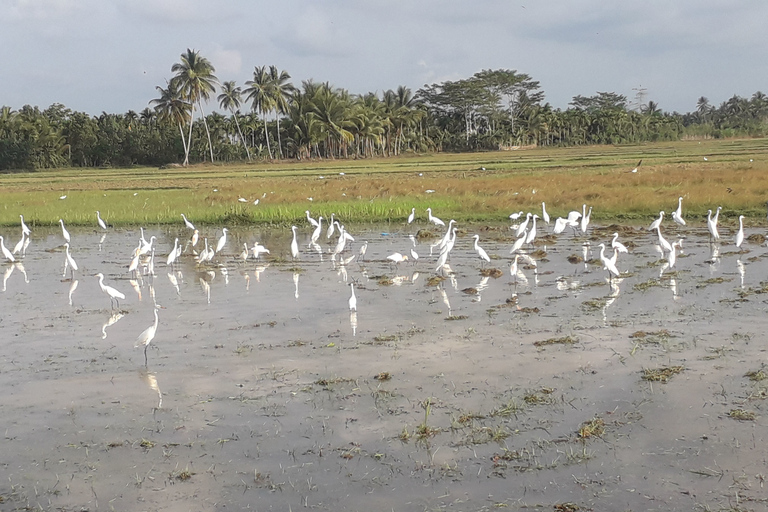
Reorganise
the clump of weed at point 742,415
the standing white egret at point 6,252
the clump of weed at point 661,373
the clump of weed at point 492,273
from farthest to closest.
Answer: the standing white egret at point 6,252
the clump of weed at point 492,273
the clump of weed at point 661,373
the clump of weed at point 742,415

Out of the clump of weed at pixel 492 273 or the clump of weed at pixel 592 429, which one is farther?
the clump of weed at pixel 492 273

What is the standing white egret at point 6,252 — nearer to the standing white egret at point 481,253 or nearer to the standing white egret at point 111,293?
the standing white egret at point 111,293

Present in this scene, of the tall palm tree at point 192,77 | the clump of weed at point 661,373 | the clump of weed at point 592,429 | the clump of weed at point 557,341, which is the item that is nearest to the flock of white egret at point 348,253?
the clump of weed at point 557,341

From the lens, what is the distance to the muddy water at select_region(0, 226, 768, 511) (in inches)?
206

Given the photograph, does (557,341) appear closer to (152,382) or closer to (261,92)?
(152,382)

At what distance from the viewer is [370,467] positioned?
552 centimetres

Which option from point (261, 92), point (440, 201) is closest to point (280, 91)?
point (261, 92)

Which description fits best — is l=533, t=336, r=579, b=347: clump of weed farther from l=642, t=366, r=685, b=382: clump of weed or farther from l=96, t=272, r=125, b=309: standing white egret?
l=96, t=272, r=125, b=309: standing white egret

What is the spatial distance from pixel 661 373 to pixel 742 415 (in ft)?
3.78

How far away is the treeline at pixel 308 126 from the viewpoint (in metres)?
67.1

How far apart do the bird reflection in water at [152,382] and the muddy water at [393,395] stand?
3 cm

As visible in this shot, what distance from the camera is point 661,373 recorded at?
7195 millimetres

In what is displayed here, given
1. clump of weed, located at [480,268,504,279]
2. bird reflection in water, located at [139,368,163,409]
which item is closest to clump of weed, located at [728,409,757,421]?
bird reflection in water, located at [139,368,163,409]

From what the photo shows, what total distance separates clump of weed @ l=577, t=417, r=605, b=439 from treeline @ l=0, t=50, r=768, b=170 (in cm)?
6282
